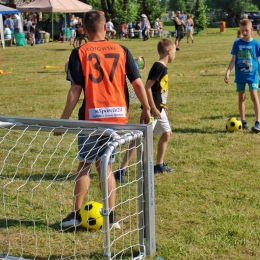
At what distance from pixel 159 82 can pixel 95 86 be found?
1.72 meters

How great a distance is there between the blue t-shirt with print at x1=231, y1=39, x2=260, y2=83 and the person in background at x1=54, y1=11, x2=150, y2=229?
4054mm

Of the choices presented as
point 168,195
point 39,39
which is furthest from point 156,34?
point 168,195

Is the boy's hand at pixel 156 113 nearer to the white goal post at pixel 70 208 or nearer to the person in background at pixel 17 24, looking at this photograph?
the white goal post at pixel 70 208

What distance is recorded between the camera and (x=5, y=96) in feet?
42.4

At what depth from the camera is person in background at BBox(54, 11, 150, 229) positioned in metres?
4.59

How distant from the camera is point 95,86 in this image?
4.59 meters

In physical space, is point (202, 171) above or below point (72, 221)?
below

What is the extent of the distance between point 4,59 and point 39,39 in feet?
40.3

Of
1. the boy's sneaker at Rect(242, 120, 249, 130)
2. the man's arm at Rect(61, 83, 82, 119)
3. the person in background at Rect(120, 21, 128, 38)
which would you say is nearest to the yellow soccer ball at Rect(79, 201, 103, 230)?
the man's arm at Rect(61, 83, 82, 119)

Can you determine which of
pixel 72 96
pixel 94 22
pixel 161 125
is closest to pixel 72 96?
pixel 72 96

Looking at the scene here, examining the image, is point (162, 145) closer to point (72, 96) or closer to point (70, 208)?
point (70, 208)

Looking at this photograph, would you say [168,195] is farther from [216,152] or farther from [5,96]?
[5,96]

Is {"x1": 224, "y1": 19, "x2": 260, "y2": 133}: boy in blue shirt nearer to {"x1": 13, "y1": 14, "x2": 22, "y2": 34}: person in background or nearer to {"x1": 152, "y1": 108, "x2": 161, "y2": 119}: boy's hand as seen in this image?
{"x1": 152, "y1": 108, "x2": 161, "y2": 119}: boy's hand

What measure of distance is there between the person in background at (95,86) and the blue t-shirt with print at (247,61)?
405 centimetres
